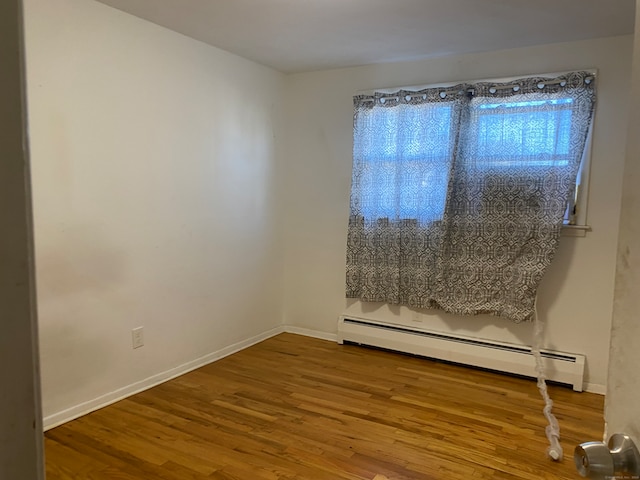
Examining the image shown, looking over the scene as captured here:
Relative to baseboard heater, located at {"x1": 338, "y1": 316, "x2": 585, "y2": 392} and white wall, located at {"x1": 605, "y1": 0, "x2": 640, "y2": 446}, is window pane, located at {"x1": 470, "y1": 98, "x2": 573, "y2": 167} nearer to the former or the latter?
baseboard heater, located at {"x1": 338, "y1": 316, "x2": 585, "y2": 392}

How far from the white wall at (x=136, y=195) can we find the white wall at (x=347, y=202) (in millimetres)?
395

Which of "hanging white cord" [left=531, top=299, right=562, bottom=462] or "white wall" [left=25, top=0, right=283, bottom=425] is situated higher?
"white wall" [left=25, top=0, right=283, bottom=425]

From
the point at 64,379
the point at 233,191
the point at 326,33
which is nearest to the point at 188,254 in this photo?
the point at 233,191

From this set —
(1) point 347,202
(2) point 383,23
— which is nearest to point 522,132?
(2) point 383,23

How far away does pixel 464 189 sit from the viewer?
Answer: 11.3ft

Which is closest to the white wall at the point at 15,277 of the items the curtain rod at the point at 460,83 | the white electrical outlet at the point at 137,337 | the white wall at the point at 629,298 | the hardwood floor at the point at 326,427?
the white wall at the point at 629,298

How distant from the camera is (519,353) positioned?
3336 mm

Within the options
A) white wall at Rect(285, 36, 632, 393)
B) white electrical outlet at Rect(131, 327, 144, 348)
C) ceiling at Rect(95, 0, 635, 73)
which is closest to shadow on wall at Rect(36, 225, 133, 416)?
white electrical outlet at Rect(131, 327, 144, 348)

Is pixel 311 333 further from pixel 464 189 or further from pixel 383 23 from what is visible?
pixel 383 23

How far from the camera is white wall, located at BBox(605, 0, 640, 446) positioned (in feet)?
1.88

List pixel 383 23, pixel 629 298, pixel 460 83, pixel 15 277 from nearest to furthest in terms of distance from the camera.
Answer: pixel 15 277 → pixel 629 298 → pixel 383 23 → pixel 460 83

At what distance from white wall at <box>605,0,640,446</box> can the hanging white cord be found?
198cm

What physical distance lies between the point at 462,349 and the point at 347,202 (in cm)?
151

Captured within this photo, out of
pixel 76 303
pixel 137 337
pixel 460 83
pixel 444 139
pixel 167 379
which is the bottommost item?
pixel 167 379
